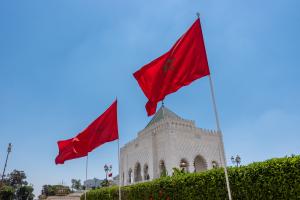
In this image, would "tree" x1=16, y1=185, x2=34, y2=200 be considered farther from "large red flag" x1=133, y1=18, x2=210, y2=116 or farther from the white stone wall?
"large red flag" x1=133, y1=18, x2=210, y2=116

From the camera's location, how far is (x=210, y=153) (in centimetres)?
3266

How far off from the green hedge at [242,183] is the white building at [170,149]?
702 inches

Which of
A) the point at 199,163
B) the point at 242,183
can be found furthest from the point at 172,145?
the point at 242,183

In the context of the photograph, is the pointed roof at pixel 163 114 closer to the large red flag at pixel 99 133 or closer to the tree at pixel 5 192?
the large red flag at pixel 99 133

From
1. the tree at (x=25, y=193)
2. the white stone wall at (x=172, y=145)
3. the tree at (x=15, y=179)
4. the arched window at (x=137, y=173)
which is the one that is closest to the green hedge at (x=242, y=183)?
the white stone wall at (x=172, y=145)

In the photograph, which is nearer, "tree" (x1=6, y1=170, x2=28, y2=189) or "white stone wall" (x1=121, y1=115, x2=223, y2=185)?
"white stone wall" (x1=121, y1=115, x2=223, y2=185)

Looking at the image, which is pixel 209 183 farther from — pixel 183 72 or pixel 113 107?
pixel 113 107

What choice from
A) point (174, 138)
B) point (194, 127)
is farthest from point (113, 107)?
point (194, 127)

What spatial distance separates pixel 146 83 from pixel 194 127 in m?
26.3

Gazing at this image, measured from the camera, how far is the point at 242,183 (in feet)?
25.8

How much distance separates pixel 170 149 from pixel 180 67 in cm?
2304

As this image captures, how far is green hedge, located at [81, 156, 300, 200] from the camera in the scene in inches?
267

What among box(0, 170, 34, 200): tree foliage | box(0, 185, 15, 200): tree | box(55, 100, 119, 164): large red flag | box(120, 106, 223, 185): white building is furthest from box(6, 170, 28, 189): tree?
box(55, 100, 119, 164): large red flag

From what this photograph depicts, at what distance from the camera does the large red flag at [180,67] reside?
6617mm
